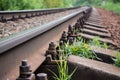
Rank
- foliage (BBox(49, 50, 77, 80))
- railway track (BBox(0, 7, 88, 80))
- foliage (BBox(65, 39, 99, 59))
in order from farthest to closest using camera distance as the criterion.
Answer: foliage (BBox(65, 39, 99, 59)) → foliage (BBox(49, 50, 77, 80)) → railway track (BBox(0, 7, 88, 80))

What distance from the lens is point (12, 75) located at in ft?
6.48

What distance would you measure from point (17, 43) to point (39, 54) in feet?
1.38

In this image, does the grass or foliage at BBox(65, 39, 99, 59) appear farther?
foliage at BBox(65, 39, 99, 59)

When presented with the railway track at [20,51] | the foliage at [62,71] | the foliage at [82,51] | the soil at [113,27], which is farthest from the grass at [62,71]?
the soil at [113,27]

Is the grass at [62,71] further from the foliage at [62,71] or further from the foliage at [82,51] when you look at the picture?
the foliage at [82,51]

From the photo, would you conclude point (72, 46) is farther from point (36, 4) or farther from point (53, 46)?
point (36, 4)

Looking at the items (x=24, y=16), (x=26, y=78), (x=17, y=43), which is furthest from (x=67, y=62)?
(x=24, y=16)

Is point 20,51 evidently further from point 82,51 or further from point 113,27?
point 113,27

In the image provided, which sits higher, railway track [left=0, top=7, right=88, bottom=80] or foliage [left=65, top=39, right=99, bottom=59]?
railway track [left=0, top=7, right=88, bottom=80]

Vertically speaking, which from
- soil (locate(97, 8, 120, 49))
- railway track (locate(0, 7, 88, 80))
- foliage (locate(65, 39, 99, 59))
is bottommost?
soil (locate(97, 8, 120, 49))

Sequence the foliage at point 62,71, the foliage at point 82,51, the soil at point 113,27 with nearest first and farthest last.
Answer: the foliage at point 62,71
the foliage at point 82,51
the soil at point 113,27

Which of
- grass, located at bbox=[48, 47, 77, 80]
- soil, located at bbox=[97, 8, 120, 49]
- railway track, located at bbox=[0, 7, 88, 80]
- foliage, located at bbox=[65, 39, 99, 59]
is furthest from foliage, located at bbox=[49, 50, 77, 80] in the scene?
soil, located at bbox=[97, 8, 120, 49]

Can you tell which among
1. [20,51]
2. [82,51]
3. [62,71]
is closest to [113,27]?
[82,51]

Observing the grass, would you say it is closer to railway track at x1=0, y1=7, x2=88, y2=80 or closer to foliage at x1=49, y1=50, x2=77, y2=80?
foliage at x1=49, y1=50, x2=77, y2=80
